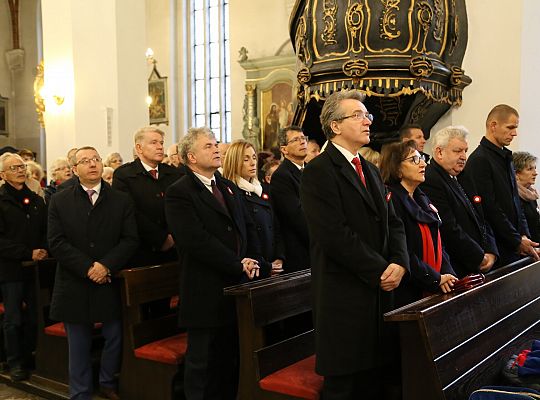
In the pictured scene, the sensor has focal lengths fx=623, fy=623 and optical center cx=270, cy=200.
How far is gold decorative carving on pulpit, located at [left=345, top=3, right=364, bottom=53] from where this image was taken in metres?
4.89

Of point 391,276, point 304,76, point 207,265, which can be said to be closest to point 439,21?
point 304,76

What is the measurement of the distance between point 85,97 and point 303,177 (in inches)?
256

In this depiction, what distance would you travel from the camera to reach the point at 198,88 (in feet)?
50.5

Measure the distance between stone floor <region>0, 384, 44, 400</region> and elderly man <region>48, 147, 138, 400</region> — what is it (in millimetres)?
729

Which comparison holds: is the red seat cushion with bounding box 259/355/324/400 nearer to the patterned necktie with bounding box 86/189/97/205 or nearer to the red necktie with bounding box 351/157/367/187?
the red necktie with bounding box 351/157/367/187

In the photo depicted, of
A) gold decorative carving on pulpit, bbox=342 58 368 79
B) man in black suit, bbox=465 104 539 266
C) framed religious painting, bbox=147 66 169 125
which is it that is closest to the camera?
man in black suit, bbox=465 104 539 266

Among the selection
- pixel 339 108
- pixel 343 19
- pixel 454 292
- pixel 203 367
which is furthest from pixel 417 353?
pixel 343 19

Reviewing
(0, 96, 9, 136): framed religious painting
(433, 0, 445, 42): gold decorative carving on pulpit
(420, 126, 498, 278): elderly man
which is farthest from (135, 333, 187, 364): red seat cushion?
(0, 96, 9, 136): framed religious painting

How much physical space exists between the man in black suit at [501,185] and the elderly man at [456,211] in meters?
0.40

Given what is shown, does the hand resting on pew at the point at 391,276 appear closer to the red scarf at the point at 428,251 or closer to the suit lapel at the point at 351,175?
the suit lapel at the point at 351,175

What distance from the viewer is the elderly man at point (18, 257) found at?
15.0 ft

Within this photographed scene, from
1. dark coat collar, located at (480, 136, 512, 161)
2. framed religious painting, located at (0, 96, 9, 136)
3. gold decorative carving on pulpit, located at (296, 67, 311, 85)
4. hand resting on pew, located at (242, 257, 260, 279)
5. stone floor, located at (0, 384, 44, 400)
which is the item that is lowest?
stone floor, located at (0, 384, 44, 400)

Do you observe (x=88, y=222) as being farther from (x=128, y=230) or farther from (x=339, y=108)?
(x=339, y=108)

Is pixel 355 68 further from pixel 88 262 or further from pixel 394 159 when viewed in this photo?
pixel 88 262
